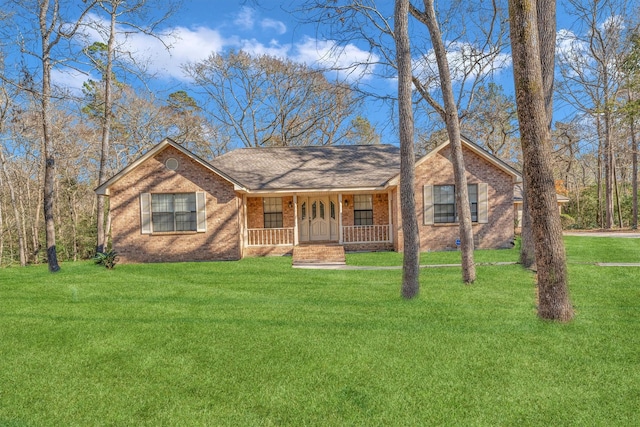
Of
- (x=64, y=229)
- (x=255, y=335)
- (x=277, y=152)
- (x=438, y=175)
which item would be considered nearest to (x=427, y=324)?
(x=255, y=335)

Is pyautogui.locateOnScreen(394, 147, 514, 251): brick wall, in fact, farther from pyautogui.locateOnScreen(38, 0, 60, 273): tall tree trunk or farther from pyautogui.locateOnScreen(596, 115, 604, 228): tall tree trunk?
pyautogui.locateOnScreen(596, 115, 604, 228): tall tree trunk

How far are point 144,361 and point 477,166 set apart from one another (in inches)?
533

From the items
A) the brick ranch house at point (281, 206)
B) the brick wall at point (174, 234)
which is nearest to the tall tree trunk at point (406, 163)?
the brick ranch house at point (281, 206)

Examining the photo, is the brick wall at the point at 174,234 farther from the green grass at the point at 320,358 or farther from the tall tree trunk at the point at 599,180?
the tall tree trunk at the point at 599,180

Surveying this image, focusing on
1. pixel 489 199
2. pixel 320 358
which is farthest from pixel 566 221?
pixel 320 358

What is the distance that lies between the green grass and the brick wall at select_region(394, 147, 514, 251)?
634 centimetres

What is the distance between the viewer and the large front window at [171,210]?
44.5ft

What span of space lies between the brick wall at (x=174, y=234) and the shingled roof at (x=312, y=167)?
4.12 feet

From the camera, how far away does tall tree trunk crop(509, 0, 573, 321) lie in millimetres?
5102

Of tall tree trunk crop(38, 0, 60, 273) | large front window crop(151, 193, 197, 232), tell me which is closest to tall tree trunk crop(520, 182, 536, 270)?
large front window crop(151, 193, 197, 232)

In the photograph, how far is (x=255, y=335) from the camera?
16.5 ft

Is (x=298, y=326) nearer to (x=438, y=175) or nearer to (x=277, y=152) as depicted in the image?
(x=438, y=175)

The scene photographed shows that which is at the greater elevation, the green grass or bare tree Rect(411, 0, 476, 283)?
bare tree Rect(411, 0, 476, 283)

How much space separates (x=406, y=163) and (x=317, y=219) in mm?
9491
